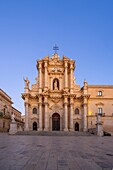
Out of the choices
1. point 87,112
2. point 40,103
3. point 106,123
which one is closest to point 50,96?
point 40,103

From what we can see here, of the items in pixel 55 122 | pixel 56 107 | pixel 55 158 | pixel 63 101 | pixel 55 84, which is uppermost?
pixel 55 84

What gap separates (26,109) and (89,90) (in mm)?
15051

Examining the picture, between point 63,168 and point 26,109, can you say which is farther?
point 26,109

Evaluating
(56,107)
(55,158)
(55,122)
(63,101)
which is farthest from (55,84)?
(55,158)


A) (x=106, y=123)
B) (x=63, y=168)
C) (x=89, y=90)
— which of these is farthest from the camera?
(x=89, y=90)

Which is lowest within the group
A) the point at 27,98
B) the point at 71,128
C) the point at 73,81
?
the point at 71,128

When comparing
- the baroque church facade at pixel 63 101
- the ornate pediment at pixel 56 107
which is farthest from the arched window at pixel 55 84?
the ornate pediment at pixel 56 107

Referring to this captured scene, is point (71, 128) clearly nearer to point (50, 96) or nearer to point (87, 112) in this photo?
point (87, 112)

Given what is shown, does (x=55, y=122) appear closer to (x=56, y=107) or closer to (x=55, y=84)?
(x=56, y=107)

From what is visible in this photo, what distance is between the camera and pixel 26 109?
47.4 metres

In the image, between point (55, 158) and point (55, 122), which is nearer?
point (55, 158)

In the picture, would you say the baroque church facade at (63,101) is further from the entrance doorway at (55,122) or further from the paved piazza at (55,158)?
the paved piazza at (55,158)

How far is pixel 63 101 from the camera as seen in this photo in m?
48.3

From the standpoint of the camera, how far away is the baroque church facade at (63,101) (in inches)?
1847
